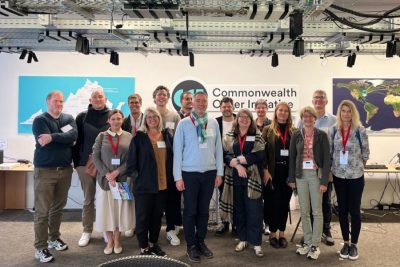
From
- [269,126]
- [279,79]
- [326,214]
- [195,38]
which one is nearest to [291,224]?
[326,214]

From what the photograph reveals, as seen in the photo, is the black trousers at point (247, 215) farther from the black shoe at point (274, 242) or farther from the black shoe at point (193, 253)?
the black shoe at point (193, 253)

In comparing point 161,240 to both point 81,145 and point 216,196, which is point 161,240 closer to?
point 216,196

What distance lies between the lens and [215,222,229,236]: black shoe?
4.45m

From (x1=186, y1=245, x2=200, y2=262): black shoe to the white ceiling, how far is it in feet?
7.14

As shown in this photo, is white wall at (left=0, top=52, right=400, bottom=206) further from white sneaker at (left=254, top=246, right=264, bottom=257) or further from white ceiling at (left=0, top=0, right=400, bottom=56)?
white sneaker at (left=254, top=246, right=264, bottom=257)

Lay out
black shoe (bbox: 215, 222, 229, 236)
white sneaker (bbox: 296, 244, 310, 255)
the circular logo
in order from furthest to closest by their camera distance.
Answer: the circular logo < black shoe (bbox: 215, 222, 229, 236) < white sneaker (bbox: 296, 244, 310, 255)

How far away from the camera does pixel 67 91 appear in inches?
229

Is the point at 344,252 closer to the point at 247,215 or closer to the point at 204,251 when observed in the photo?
the point at 247,215

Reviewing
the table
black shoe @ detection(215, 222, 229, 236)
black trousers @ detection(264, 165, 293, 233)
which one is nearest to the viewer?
black trousers @ detection(264, 165, 293, 233)

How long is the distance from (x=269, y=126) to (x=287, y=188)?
2.24 ft

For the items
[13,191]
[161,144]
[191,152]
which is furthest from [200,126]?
[13,191]

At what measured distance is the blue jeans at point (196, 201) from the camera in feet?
11.6

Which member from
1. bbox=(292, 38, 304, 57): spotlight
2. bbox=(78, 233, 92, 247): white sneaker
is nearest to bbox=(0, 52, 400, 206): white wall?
bbox=(292, 38, 304, 57): spotlight

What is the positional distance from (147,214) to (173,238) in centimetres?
70
